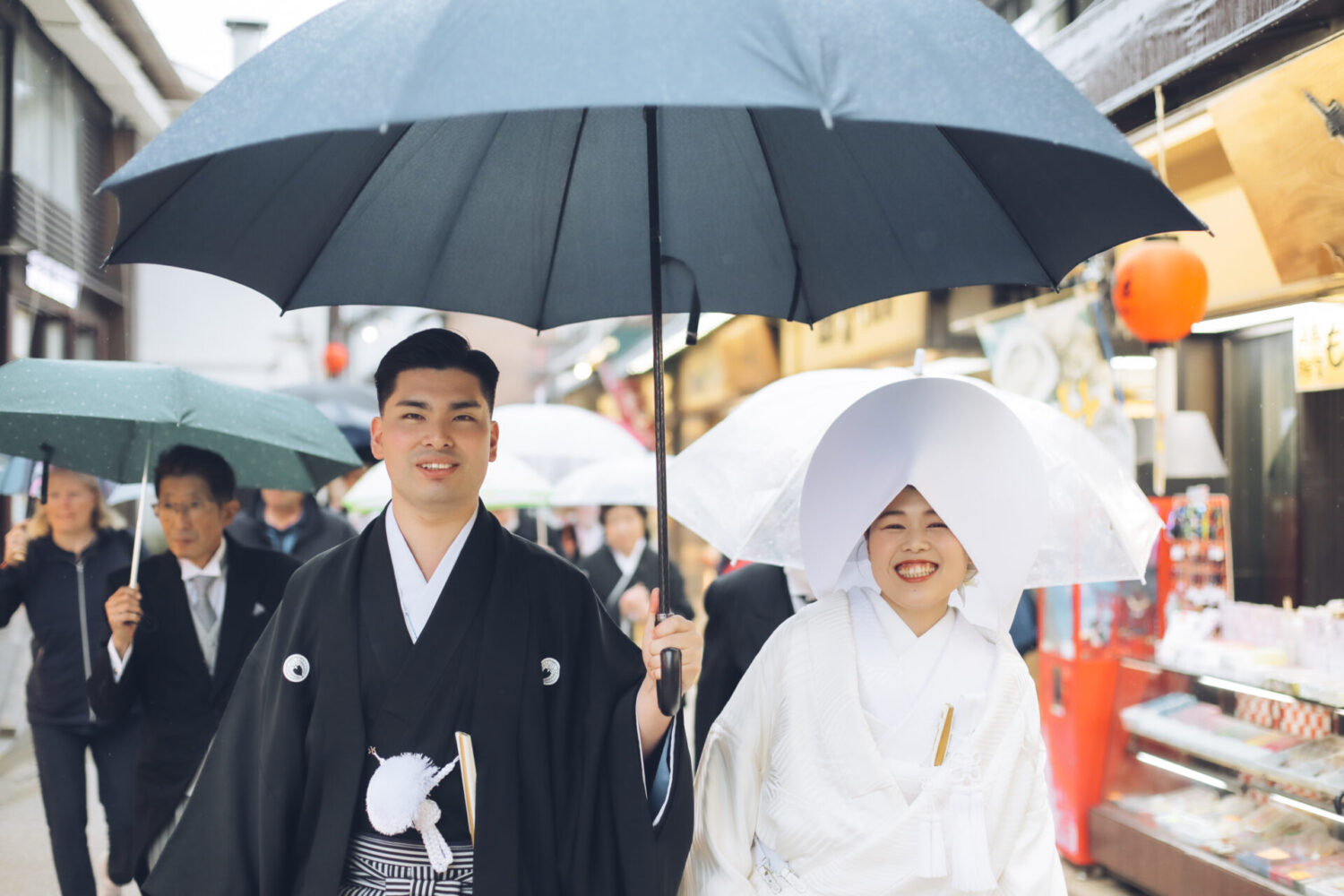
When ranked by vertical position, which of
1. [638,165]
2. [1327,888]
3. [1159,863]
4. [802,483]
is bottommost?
[1159,863]

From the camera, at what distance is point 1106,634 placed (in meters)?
5.88

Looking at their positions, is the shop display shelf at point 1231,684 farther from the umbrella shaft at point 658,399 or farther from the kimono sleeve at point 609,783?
the umbrella shaft at point 658,399

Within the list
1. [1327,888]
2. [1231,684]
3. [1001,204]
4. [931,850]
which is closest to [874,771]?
[931,850]

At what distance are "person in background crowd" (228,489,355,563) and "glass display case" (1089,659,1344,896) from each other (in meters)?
4.66

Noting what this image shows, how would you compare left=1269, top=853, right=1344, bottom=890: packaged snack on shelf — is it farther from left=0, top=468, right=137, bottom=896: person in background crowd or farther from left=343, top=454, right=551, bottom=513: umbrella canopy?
left=0, top=468, right=137, bottom=896: person in background crowd

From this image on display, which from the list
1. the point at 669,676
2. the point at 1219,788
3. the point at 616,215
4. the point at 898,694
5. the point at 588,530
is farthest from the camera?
the point at 588,530

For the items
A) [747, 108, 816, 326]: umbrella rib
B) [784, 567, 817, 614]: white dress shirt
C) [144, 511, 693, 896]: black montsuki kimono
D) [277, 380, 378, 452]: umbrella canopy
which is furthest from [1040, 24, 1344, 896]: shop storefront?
[277, 380, 378, 452]: umbrella canopy

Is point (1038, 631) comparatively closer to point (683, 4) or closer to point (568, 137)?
point (568, 137)

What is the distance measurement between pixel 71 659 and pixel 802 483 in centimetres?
342

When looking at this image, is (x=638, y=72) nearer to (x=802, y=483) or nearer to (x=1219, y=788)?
(x=802, y=483)

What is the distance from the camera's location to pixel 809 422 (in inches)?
144

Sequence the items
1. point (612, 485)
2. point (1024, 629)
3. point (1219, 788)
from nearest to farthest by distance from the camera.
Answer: point (1219, 788), point (1024, 629), point (612, 485)

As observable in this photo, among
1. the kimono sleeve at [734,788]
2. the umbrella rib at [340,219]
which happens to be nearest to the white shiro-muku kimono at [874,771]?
the kimono sleeve at [734,788]

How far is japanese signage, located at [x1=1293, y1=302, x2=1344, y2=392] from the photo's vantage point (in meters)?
4.43
